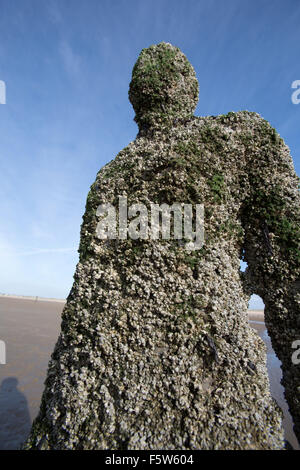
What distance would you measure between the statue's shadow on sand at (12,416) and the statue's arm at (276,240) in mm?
5078

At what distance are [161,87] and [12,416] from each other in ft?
26.8

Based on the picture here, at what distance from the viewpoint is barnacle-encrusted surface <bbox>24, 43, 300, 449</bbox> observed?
116 inches

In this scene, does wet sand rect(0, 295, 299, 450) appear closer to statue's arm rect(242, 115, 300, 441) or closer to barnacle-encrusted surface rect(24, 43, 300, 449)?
barnacle-encrusted surface rect(24, 43, 300, 449)

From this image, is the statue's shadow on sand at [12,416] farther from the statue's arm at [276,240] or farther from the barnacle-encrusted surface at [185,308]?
the statue's arm at [276,240]

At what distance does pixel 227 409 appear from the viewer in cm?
291

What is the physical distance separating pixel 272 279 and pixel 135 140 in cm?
320

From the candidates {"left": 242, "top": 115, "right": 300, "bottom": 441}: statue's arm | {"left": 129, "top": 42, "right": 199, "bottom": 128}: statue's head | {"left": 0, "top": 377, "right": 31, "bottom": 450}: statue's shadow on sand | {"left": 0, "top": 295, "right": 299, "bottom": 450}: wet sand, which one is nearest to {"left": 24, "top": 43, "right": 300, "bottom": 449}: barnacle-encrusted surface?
{"left": 242, "top": 115, "right": 300, "bottom": 441}: statue's arm

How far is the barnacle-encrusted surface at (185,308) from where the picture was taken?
116 inches

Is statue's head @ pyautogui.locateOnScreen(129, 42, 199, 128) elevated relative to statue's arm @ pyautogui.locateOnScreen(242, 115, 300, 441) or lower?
elevated

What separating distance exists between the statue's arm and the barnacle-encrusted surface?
2 cm

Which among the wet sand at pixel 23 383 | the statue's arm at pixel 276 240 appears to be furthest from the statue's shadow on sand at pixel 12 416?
the statue's arm at pixel 276 240

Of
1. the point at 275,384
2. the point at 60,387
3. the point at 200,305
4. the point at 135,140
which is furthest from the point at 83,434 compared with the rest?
the point at 275,384

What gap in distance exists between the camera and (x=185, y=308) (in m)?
3.35
